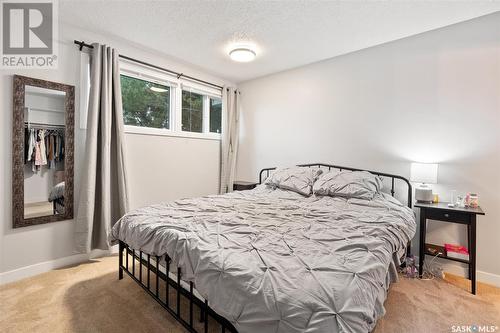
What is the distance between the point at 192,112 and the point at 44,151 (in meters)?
2.02

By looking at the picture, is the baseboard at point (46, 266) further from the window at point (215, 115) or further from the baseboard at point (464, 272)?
the baseboard at point (464, 272)

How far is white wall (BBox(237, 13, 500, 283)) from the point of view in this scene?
7.83 feet

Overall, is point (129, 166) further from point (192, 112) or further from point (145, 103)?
point (192, 112)

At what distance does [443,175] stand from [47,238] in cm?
422

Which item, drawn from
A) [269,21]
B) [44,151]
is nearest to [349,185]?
[269,21]

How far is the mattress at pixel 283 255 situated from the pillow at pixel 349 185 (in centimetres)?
23

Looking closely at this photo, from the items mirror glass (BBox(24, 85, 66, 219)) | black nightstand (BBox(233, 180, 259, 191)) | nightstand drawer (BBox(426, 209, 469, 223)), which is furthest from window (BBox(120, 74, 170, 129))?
nightstand drawer (BBox(426, 209, 469, 223))

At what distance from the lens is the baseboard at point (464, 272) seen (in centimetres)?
235

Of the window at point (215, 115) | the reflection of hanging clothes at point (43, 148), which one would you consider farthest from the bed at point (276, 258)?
the window at point (215, 115)

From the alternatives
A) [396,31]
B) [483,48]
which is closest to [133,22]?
[396,31]

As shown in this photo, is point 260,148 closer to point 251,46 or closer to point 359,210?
point 251,46

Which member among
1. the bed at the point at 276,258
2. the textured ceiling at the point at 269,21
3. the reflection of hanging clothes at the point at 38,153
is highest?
the textured ceiling at the point at 269,21

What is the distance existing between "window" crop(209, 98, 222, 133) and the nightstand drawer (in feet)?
10.6

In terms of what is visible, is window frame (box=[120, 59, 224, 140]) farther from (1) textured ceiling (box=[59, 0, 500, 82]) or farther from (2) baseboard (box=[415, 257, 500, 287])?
(2) baseboard (box=[415, 257, 500, 287])
